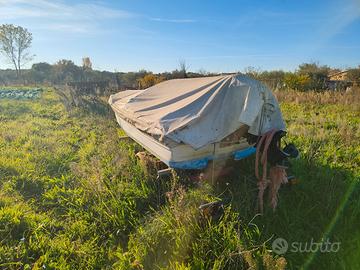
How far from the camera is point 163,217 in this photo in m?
3.24

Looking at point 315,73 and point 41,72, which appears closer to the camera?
point 315,73

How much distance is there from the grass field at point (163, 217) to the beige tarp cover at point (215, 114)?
70cm

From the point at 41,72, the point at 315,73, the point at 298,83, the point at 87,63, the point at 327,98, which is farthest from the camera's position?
the point at 41,72

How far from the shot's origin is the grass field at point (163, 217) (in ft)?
9.06

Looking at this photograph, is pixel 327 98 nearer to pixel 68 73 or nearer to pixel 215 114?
pixel 215 114

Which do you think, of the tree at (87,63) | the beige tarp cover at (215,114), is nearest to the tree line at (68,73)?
the tree at (87,63)

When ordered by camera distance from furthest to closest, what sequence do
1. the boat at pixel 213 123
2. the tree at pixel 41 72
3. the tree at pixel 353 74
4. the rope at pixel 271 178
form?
the tree at pixel 41 72
the tree at pixel 353 74
the boat at pixel 213 123
the rope at pixel 271 178

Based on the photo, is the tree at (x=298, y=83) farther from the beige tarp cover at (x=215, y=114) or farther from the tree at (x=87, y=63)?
the tree at (x=87, y=63)

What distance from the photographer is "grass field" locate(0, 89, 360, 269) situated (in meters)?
2.76

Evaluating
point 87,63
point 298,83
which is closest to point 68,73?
point 87,63

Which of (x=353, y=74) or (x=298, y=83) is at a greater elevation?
(x=353, y=74)

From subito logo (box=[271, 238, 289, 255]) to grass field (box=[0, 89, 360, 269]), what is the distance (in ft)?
0.17

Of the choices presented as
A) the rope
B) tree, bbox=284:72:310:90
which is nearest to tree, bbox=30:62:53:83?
tree, bbox=284:72:310:90

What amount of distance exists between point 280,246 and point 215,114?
1930 mm
